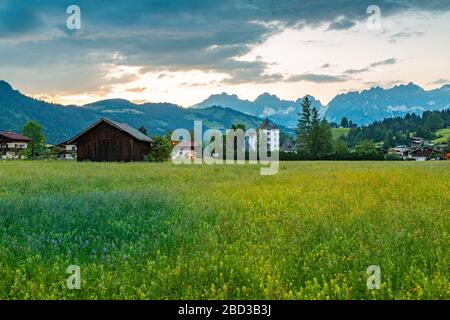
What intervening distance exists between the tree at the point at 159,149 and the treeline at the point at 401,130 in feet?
404

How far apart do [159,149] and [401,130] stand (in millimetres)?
152847

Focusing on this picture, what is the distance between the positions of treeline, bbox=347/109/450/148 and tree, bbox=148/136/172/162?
12309cm

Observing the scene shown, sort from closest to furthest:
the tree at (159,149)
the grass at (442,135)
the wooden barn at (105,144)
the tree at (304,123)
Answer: the wooden barn at (105,144)
the tree at (159,149)
the tree at (304,123)
the grass at (442,135)

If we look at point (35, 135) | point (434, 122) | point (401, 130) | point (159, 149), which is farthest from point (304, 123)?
point (434, 122)

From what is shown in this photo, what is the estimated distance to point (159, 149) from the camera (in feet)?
215

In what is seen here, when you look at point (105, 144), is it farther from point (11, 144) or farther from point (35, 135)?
point (11, 144)

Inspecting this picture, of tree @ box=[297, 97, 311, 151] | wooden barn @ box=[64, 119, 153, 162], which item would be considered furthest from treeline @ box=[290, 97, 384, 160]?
wooden barn @ box=[64, 119, 153, 162]

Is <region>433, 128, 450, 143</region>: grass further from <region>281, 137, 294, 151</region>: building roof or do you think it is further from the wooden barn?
the wooden barn

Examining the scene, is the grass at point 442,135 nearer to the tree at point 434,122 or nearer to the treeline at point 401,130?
the treeline at point 401,130

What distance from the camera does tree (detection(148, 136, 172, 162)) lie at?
64625 millimetres

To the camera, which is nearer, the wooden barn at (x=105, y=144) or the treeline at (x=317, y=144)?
the wooden barn at (x=105, y=144)

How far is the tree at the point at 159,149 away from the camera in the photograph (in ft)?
212

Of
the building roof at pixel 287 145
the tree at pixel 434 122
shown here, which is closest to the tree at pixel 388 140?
the tree at pixel 434 122
